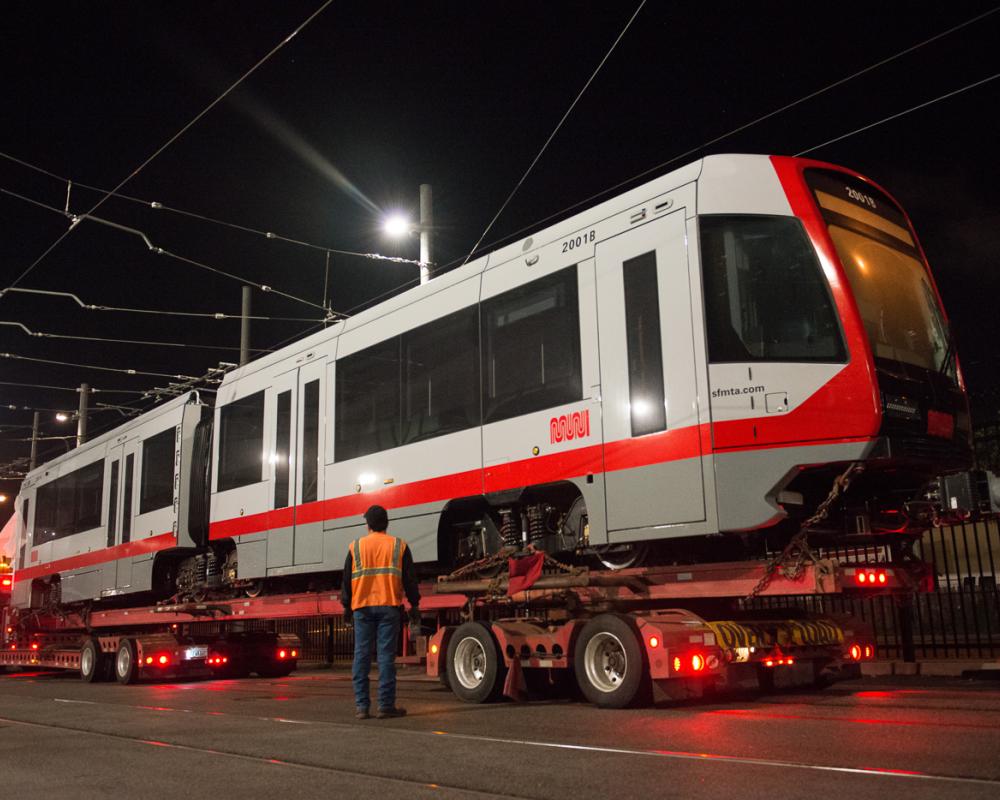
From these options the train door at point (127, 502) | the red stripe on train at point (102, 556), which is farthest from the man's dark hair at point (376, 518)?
the train door at point (127, 502)

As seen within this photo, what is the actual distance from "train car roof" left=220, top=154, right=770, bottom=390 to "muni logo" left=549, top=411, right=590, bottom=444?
1.69m

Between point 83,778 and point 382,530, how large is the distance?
3452 millimetres

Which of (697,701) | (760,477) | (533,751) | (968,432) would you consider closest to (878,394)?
(760,477)

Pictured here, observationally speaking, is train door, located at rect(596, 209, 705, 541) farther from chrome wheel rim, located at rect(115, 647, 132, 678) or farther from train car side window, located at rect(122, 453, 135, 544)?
train car side window, located at rect(122, 453, 135, 544)

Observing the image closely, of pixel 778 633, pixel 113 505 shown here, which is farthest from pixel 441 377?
pixel 113 505

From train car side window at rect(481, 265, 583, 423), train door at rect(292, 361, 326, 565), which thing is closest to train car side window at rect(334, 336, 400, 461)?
train door at rect(292, 361, 326, 565)

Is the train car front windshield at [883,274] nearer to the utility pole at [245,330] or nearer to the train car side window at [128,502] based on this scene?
the train car side window at [128,502]

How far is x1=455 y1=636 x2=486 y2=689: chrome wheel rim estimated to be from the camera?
920 cm

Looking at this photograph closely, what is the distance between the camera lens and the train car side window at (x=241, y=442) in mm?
13266

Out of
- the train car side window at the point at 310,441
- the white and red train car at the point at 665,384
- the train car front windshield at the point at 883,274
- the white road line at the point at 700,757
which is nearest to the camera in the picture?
the white road line at the point at 700,757

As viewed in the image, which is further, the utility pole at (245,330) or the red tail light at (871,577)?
the utility pole at (245,330)

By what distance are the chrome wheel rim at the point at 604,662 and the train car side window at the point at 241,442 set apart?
6312mm

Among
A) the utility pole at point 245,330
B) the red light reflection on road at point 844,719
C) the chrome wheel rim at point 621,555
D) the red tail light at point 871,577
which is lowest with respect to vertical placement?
the red light reflection on road at point 844,719

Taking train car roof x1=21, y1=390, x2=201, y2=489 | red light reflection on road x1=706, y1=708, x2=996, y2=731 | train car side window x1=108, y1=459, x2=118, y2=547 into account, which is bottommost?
red light reflection on road x1=706, y1=708, x2=996, y2=731
